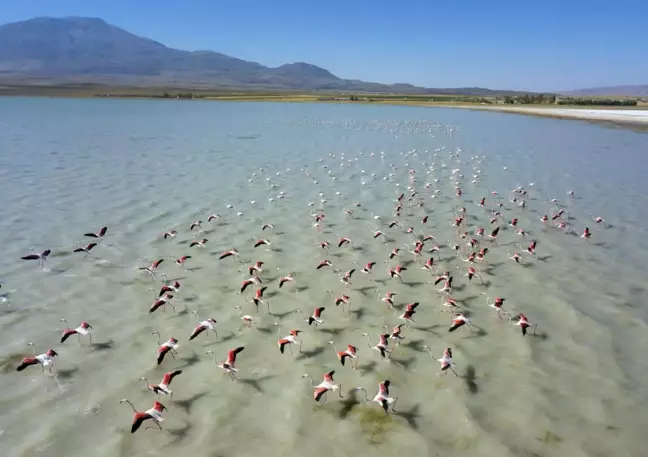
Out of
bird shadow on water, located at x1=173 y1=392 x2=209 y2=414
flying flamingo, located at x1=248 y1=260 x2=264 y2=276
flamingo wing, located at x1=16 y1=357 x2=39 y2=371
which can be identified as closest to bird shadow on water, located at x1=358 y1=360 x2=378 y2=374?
bird shadow on water, located at x1=173 y1=392 x2=209 y2=414

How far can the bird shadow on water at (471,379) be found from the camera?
1038cm

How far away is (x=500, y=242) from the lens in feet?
64.3

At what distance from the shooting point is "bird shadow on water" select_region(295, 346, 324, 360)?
11617 millimetres

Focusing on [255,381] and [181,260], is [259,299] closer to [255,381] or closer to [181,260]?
[255,381]

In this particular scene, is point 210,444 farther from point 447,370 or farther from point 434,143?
point 434,143

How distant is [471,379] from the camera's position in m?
10.7

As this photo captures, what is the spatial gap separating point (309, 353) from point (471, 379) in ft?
11.7

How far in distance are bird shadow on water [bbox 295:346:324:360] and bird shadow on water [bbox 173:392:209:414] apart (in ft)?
7.53

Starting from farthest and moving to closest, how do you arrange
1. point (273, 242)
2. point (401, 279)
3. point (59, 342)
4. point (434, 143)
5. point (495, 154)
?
point (434, 143) → point (495, 154) → point (273, 242) → point (401, 279) → point (59, 342)

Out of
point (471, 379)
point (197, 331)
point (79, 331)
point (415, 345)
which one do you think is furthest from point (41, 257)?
point (471, 379)

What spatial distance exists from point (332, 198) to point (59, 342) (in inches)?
657

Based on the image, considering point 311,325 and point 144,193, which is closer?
point 311,325

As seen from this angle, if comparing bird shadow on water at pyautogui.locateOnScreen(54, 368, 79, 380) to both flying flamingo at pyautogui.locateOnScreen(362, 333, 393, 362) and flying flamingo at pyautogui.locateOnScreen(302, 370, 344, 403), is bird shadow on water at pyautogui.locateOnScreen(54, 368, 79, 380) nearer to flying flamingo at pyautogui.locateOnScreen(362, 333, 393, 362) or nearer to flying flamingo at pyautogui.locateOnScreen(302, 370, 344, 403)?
flying flamingo at pyautogui.locateOnScreen(302, 370, 344, 403)

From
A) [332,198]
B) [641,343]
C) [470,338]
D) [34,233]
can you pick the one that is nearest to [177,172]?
[332,198]
